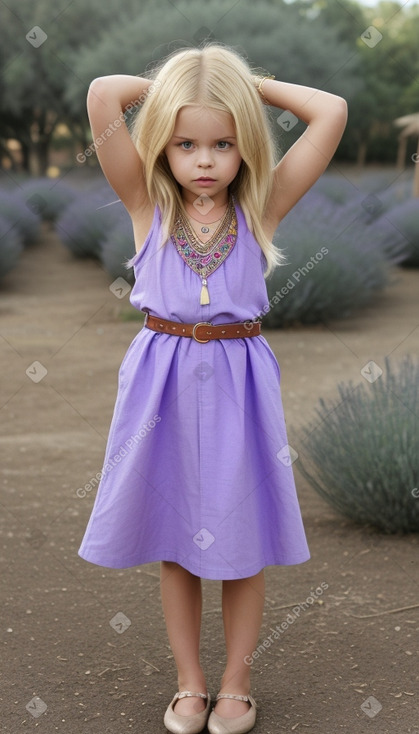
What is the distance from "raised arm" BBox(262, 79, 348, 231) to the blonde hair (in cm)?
7

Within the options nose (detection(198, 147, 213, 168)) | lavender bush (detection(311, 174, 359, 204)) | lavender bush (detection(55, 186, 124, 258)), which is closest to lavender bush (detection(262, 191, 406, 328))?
lavender bush (detection(55, 186, 124, 258))

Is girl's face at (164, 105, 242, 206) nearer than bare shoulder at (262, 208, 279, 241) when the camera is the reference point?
Yes

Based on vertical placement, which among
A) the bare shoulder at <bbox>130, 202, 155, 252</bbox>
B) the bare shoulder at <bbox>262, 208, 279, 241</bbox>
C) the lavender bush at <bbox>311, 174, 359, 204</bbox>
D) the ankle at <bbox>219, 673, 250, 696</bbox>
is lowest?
the lavender bush at <bbox>311, 174, 359, 204</bbox>

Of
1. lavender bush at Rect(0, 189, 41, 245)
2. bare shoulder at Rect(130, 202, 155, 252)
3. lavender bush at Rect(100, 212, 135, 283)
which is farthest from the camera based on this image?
lavender bush at Rect(0, 189, 41, 245)

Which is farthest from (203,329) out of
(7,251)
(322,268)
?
(7,251)

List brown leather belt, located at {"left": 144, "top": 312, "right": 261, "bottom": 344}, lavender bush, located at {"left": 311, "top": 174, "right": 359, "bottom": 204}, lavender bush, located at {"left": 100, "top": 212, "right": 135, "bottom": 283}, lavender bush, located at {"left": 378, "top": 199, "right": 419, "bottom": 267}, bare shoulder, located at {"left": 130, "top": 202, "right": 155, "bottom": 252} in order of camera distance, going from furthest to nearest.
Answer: lavender bush, located at {"left": 311, "top": 174, "right": 359, "bottom": 204} < lavender bush, located at {"left": 378, "top": 199, "right": 419, "bottom": 267} < lavender bush, located at {"left": 100, "top": 212, "right": 135, "bottom": 283} < bare shoulder, located at {"left": 130, "top": 202, "right": 155, "bottom": 252} < brown leather belt, located at {"left": 144, "top": 312, "right": 261, "bottom": 344}

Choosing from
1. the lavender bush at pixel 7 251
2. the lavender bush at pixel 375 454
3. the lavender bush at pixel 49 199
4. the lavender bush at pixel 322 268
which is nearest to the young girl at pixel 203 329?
the lavender bush at pixel 375 454

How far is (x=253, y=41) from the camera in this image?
28.3 m

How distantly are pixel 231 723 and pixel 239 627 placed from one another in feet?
0.81

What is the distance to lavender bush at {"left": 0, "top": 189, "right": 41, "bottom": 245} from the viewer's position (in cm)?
1598

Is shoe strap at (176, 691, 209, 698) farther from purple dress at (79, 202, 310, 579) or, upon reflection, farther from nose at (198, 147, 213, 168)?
nose at (198, 147, 213, 168)

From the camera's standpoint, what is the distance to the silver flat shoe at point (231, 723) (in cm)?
260

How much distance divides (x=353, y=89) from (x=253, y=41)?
4.51 m

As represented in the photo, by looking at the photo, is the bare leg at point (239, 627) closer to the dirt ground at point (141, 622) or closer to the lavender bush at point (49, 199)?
the dirt ground at point (141, 622)
